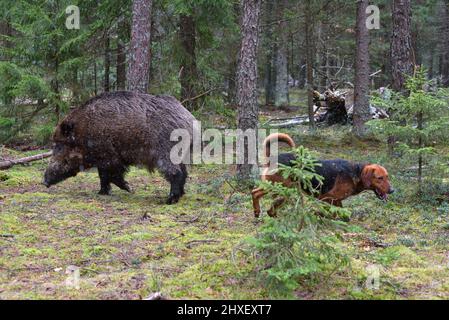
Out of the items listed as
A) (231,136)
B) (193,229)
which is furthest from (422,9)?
(193,229)

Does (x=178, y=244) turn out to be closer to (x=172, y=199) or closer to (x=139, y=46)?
(x=172, y=199)

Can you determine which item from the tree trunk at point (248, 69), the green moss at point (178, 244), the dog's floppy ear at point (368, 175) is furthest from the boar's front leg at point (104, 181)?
the dog's floppy ear at point (368, 175)

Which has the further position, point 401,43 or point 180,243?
point 401,43

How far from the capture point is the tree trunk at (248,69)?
401 inches

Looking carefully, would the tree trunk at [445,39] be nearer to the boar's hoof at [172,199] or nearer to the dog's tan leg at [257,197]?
the boar's hoof at [172,199]

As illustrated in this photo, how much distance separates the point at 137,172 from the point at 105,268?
7989mm

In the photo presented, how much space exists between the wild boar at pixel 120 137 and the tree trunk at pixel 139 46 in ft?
7.47

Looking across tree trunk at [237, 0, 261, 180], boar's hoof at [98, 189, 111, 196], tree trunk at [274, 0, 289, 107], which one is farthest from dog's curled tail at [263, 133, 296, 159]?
tree trunk at [274, 0, 289, 107]

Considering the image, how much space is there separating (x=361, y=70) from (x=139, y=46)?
8.09 metres

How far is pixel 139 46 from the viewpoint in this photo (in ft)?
41.5

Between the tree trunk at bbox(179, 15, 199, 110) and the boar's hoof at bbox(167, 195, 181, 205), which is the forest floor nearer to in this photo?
the boar's hoof at bbox(167, 195, 181, 205)

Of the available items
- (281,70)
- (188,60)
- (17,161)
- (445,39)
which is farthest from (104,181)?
(445,39)

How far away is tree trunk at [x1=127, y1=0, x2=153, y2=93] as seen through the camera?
1248cm

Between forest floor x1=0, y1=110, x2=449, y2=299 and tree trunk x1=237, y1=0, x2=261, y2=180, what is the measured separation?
150 centimetres
